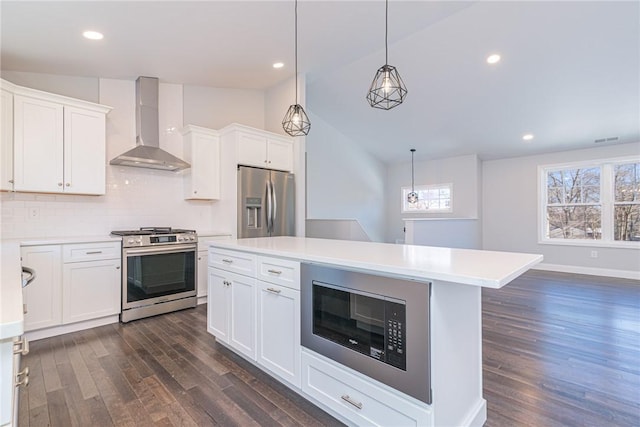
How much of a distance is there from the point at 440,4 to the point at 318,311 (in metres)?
3.23

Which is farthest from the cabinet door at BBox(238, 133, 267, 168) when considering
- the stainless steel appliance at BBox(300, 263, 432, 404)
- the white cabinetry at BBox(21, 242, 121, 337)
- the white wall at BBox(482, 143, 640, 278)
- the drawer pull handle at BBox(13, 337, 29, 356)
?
the white wall at BBox(482, 143, 640, 278)

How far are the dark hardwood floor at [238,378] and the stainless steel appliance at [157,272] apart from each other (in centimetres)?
18

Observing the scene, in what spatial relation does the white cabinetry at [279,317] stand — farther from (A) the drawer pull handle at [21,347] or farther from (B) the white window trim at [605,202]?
(B) the white window trim at [605,202]

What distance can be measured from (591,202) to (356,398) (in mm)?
6767

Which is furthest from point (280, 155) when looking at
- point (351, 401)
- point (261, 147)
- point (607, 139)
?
point (607, 139)

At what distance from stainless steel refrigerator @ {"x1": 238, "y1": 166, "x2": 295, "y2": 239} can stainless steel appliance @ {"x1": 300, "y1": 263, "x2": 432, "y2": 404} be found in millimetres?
2362

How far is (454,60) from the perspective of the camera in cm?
403

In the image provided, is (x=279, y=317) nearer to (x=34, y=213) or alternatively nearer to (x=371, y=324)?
(x=371, y=324)

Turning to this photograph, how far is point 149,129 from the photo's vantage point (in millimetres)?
3803

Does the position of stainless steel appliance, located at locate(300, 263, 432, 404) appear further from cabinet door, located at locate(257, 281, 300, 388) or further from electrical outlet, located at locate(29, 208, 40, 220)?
electrical outlet, located at locate(29, 208, 40, 220)

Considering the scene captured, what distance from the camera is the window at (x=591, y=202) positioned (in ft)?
18.0

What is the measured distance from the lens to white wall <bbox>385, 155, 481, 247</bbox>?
267 inches

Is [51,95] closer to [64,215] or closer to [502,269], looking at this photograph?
[64,215]

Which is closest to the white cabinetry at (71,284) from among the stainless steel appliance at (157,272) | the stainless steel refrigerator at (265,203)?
the stainless steel appliance at (157,272)
